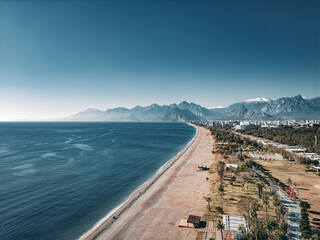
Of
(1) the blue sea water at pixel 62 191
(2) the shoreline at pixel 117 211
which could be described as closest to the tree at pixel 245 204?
(2) the shoreline at pixel 117 211

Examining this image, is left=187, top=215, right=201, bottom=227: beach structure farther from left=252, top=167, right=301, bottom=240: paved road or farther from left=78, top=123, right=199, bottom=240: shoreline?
left=78, top=123, right=199, bottom=240: shoreline

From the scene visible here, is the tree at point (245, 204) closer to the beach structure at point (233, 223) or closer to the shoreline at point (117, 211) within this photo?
the beach structure at point (233, 223)

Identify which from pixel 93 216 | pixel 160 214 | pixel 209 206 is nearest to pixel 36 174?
pixel 93 216

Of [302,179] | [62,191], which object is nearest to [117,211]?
[62,191]

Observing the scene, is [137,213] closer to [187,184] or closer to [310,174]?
[187,184]

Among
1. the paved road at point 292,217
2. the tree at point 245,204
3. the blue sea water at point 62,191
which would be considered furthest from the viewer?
the tree at point 245,204

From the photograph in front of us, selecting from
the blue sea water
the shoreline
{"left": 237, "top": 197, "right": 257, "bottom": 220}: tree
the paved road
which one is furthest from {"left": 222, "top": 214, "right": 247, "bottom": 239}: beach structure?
Result: the blue sea water

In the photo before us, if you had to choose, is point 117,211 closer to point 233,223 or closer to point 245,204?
point 233,223
